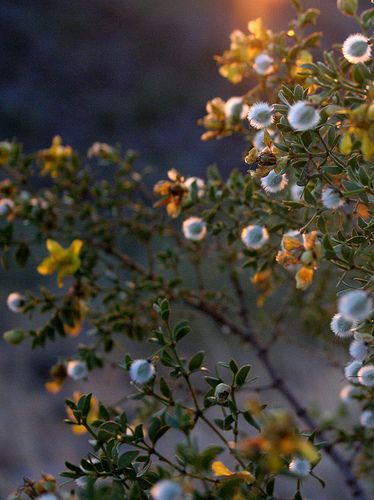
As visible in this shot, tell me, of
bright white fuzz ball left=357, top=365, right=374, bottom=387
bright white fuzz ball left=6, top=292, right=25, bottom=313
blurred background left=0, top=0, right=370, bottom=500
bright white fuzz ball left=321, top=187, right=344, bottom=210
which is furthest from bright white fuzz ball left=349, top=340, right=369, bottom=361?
blurred background left=0, top=0, right=370, bottom=500

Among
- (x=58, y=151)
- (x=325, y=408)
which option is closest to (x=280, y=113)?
(x=58, y=151)

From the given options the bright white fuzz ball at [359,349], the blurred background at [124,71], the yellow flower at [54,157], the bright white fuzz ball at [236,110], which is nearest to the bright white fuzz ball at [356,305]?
the bright white fuzz ball at [359,349]

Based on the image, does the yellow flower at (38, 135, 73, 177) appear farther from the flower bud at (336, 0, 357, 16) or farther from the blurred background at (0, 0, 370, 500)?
the blurred background at (0, 0, 370, 500)

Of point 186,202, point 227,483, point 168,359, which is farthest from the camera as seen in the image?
point 186,202

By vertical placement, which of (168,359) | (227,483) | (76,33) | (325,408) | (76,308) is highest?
(76,33)

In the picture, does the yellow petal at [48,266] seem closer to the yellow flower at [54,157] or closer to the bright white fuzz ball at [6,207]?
the bright white fuzz ball at [6,207]

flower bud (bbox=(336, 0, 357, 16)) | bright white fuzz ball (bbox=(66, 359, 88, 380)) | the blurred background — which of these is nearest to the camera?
flower bud (bbox=(336, 0, 357, 16))

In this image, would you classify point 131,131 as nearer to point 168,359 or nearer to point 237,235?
point 237,235

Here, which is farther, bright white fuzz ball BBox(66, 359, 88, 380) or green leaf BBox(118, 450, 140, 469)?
bright white fuzz ball BBox(66, 359, 88, 380)
